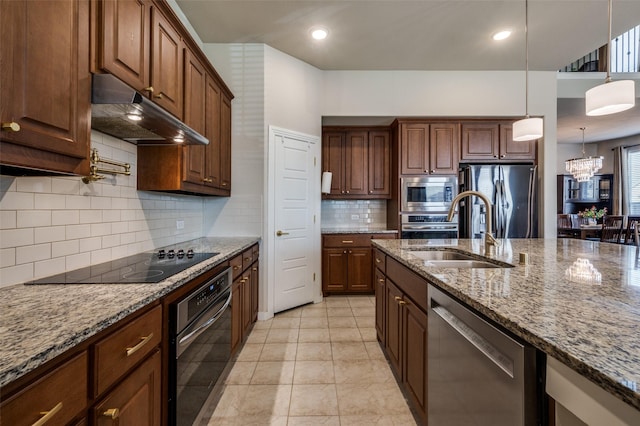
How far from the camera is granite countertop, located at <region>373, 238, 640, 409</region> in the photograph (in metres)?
0.53

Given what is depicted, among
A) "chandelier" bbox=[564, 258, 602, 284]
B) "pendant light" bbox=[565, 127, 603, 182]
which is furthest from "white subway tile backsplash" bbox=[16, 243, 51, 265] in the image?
"pendant light" bbox=[565, 127, 603, 182]

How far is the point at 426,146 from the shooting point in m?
3.88

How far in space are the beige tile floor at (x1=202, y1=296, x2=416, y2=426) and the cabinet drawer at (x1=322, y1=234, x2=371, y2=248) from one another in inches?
44.2

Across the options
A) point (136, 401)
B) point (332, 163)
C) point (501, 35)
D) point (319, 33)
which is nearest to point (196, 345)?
point (136, 401)

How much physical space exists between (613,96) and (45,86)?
9.04ft

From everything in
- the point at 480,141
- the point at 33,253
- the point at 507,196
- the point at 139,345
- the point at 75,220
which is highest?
the point at 480,141

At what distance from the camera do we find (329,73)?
149 inches

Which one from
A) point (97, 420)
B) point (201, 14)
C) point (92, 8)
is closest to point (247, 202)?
point (201, 14)

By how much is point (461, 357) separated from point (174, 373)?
1161mm

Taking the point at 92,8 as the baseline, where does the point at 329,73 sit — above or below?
above

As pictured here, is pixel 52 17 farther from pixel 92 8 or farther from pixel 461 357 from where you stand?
pixel 461 357

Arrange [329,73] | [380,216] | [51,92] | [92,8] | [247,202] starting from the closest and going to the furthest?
[51,92] → [92,8] → [247,202] → [329,73] → [380,216]

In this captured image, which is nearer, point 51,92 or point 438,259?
point 51,92

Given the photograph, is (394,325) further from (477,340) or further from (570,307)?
(570,307)
